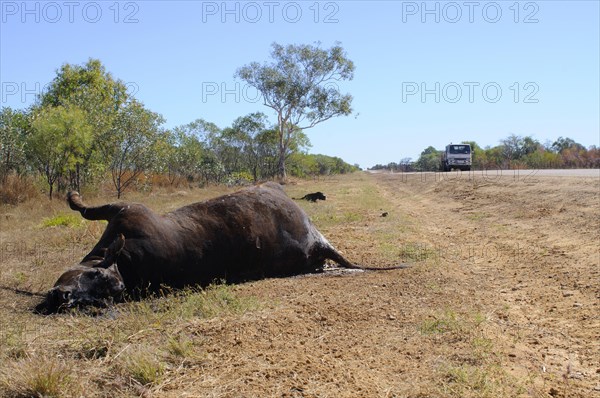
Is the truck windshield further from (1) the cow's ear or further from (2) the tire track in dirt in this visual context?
(1) the cow's ear

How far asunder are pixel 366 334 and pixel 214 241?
2.12 meters

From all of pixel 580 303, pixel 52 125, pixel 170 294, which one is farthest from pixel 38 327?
pixel 52 125

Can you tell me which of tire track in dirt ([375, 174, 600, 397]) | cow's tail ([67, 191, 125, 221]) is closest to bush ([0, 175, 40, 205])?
tire track in dirt ([375, 174, 600, 397])

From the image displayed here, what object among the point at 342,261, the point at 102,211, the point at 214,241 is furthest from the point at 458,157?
the point at 102,211

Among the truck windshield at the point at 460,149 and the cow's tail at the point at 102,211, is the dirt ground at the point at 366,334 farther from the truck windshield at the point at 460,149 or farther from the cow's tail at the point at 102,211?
the truck windshield at the point at 460,149

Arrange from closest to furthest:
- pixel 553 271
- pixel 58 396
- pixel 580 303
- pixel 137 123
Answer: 1. pixel 58 396
2. pixel 580 303
3. pixel 553 271
4. pixel 137 123

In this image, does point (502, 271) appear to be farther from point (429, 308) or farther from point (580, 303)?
point (429, 308)

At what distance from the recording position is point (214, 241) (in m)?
5.59

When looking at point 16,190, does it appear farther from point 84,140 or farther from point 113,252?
point 113,252

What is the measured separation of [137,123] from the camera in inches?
908

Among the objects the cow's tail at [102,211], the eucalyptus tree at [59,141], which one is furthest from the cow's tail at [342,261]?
the eucalyptus tree at [59,141]

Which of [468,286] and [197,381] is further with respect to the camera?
[468,286]

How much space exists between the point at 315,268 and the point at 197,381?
3489mm

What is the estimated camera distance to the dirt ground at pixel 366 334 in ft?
10.4
